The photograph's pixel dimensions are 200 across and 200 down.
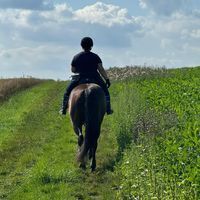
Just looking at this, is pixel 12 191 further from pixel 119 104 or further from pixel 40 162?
pixel 119 104

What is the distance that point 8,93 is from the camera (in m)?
42.4

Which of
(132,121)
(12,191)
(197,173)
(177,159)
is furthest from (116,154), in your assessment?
(197,173)

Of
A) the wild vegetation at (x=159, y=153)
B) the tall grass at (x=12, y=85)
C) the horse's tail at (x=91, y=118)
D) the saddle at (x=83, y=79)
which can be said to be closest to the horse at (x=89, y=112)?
the horse's tail at (x=91, y=118)

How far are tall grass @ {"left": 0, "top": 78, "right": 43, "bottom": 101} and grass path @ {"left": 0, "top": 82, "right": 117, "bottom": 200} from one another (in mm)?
16894

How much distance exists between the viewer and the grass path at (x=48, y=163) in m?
11.5

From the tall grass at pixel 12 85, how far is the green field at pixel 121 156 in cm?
1843

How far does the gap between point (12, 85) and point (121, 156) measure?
32047 mm

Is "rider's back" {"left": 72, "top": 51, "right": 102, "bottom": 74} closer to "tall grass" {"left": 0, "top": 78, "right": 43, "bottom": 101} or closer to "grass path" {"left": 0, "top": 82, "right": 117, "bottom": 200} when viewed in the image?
"grass path" {"left": 0, "top": 82, "right": 117, "bottom": 200}

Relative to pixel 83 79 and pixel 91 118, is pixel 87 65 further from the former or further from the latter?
pixel 91 118

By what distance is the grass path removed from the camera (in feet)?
37.9

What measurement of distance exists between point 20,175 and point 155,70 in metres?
31.7

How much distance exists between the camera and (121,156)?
14273mm

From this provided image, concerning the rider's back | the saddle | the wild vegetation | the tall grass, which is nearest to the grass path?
the wild vegetation

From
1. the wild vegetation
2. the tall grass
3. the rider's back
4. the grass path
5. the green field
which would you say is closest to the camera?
the wild vegetation
